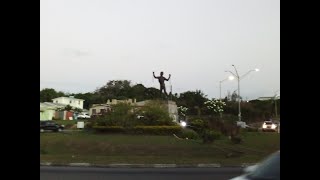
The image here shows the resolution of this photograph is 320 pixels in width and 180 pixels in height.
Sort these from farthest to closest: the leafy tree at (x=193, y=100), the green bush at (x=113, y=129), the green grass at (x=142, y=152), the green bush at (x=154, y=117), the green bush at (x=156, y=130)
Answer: the leafy tree at (x=193, y=100) < the green bush at (x=154, y=117) < the green bush at (x=113, y=129) < the green bush at (x=156, y=130) < the green grass at (x=142, y=152)

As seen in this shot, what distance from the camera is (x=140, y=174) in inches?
371

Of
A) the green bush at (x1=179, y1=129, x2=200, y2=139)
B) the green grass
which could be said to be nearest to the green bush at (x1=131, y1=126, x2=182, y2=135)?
the green bush at (x1=179, y1=129, x2=200, y2=139)

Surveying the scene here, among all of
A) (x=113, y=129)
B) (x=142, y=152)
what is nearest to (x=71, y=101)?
(x=113, y=129)

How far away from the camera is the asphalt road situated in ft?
28.6

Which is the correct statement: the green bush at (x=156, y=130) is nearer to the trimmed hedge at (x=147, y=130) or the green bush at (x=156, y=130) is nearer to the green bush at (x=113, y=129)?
the trimmed hedge at (x=147, y=130)

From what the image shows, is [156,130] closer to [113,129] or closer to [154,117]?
[154,117]

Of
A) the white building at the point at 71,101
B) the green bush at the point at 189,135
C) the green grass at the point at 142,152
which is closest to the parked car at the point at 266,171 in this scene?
the green grass at the point at 142,152

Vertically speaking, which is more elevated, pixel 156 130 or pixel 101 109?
pixel 101 109

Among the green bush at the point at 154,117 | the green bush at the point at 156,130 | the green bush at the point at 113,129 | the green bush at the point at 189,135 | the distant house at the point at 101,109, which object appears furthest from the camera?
the distant house at the point at 101,109

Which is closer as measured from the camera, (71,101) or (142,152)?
(142,152)

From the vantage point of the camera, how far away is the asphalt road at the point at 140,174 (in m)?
8.70
